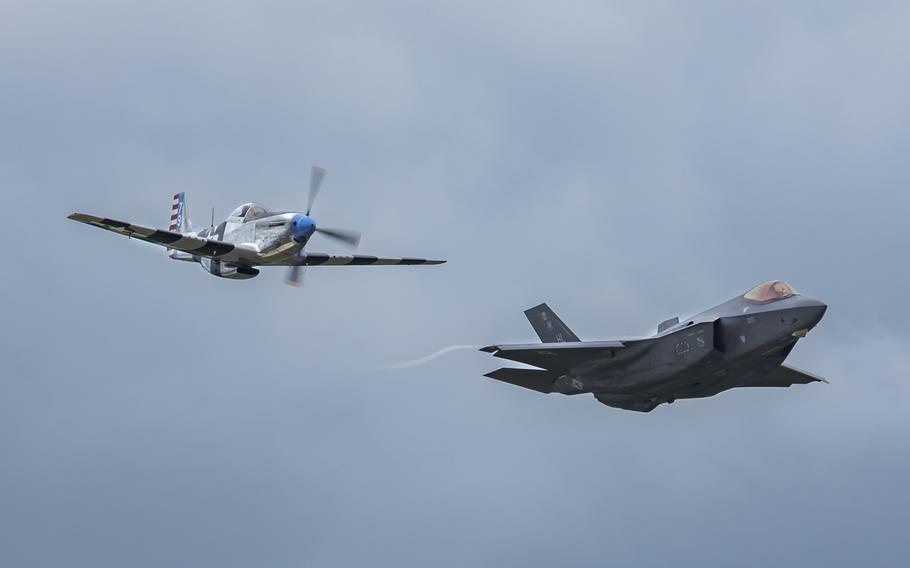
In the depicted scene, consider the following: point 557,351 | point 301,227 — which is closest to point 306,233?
point 301,227

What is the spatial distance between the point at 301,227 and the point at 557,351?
51.9ft

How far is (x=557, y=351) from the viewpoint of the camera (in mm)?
55000

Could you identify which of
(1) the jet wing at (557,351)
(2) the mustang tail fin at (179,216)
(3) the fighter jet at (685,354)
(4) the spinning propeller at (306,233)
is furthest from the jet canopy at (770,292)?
(2) the mustang tail fin at (179,216)

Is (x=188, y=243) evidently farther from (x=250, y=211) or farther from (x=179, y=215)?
(x=179, y=215)

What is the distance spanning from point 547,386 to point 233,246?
719 inches

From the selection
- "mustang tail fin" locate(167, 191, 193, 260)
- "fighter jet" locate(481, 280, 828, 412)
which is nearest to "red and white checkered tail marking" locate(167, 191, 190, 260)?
"mustang tail fin" locate(167, 191, 193, 260)

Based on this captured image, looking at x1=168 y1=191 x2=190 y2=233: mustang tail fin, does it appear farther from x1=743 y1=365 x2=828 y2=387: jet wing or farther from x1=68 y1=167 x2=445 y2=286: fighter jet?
x1=743 y1=365 x2=828 y2=387: jet wing

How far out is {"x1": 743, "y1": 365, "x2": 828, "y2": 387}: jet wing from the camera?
61344 mm

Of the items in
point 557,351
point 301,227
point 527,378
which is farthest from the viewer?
point 301,227

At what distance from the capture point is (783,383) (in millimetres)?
63094

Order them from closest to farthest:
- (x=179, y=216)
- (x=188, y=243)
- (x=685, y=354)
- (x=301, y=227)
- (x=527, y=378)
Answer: (x=685, y=354) → (x=527, y=378) → (x=301, y=227) → (x=188, y=243) → (x=179, y=216)

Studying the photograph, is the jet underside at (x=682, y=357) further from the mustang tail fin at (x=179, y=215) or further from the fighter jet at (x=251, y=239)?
the mustang tail fin at (x=179, y=215)

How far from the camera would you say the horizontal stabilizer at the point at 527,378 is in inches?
2288

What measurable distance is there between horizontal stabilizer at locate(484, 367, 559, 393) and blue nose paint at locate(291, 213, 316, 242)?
487 inches
